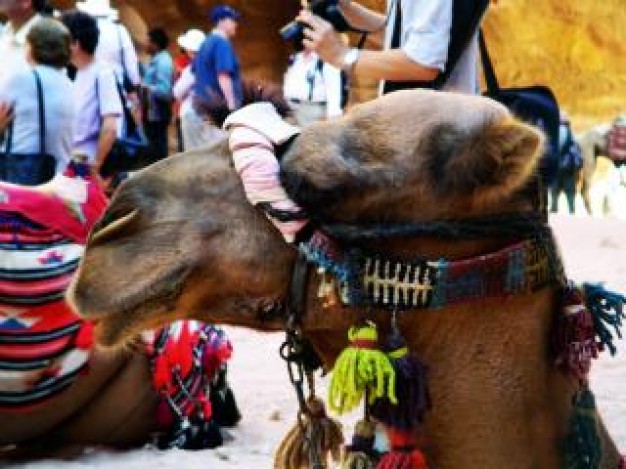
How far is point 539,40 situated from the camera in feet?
76.7

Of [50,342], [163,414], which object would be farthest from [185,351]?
[50,342]

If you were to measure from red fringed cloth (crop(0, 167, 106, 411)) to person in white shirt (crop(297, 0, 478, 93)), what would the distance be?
1079 mm

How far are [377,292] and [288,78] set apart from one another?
382 inches

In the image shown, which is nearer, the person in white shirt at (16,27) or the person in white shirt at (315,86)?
the person in white shirt at (16,27)

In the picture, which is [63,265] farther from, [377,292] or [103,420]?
[377,292]

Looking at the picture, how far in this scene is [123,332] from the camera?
6.81 ft

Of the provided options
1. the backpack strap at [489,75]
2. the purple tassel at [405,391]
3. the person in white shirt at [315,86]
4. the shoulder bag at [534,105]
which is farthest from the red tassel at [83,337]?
the person in white shirt at [315,86]

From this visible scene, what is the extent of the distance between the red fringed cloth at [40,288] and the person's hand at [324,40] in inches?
42.0

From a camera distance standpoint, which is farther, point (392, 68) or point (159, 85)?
point (159, 85)

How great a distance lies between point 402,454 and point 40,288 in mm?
2296

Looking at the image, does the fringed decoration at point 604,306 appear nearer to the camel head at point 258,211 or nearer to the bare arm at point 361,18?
the camel head at point 258,211

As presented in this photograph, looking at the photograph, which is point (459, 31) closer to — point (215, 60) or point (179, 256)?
point (179, 256)

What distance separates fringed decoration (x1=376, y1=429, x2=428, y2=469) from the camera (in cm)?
211

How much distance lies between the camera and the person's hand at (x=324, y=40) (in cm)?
359
